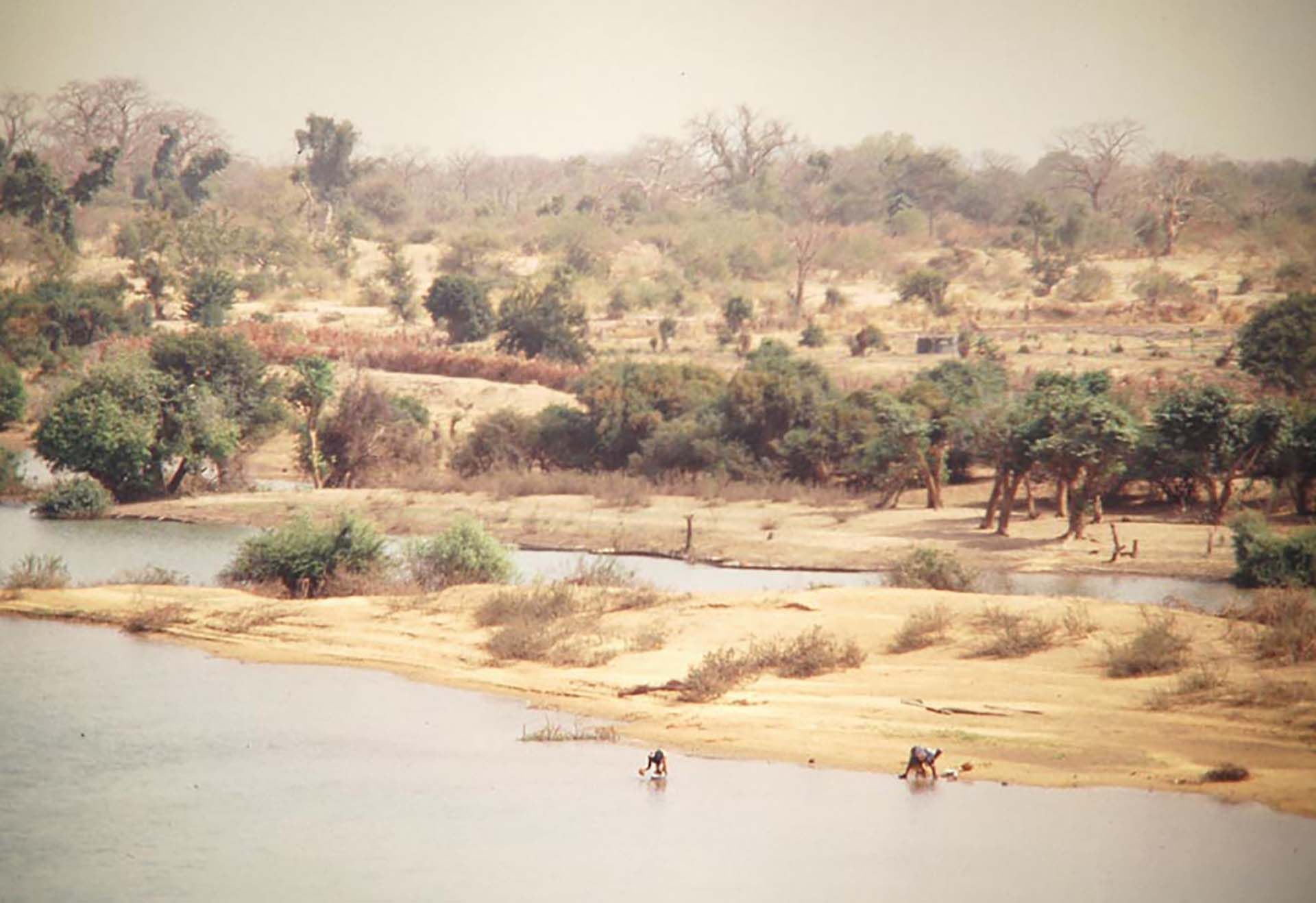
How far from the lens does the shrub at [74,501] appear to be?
3431 cm

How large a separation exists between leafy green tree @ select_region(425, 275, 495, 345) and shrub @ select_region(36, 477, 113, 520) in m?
24.0

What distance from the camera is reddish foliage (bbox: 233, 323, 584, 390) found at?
49.9m

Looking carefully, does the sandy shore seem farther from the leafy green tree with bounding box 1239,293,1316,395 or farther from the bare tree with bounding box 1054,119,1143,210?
the bare tree with bounding box 1054,119,1143,210

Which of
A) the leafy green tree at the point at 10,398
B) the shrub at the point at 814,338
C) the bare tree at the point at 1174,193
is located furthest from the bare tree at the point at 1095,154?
the leafy green tree at the point at 10,398

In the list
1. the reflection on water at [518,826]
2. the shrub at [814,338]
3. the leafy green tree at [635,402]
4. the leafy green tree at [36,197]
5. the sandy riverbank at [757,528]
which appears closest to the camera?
the reflection on water at [518,826]

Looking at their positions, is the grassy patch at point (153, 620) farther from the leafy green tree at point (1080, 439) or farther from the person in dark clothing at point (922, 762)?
the leafy green tree at point (1080, 439)

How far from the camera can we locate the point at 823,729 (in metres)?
18.2

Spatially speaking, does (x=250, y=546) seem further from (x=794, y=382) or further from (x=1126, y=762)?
(x=794, y=382)

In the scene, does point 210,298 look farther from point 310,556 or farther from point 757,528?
point 310,556

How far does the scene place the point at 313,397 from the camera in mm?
38469

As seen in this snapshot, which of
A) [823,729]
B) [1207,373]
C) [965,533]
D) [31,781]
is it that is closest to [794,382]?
[965,533]

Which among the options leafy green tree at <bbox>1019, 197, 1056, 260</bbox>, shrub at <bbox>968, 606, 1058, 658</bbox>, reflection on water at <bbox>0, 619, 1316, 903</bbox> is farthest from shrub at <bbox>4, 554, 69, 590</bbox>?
leafy green tree at <bbox>1019, 197, 1056, 260</bbox>

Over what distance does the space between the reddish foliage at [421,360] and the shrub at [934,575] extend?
79.8 ft

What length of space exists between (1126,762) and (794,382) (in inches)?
949
